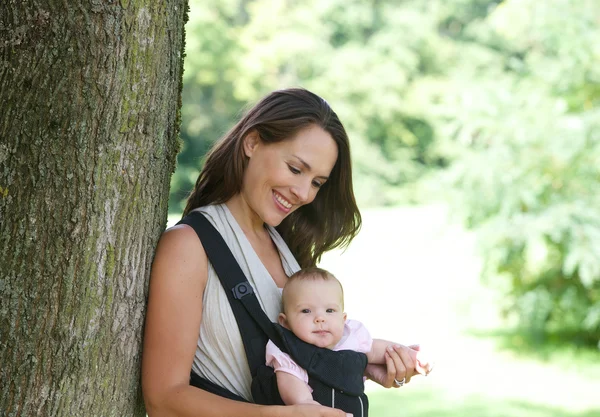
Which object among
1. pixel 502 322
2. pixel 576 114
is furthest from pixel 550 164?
pixel 502 322

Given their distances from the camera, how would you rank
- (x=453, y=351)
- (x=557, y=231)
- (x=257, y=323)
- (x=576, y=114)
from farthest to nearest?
(x=453, y=351), (x=576, y=114), (x=557, y=231), (x=257, y=323)

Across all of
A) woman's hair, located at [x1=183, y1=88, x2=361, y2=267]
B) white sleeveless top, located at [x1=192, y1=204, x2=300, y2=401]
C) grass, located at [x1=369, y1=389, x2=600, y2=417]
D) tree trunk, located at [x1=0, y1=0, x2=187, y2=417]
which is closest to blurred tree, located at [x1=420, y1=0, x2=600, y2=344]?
grass, located at [x1=369, y1=389, x2=600, y2=417]

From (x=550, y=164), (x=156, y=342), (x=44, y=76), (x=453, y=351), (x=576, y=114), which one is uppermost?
(x=576, y=114)

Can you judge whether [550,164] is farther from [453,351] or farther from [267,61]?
[267,61]

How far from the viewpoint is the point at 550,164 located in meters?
7.93

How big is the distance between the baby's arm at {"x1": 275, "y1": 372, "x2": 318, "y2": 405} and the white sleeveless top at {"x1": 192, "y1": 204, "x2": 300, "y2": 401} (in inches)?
5.1

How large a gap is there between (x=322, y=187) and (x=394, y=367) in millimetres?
669

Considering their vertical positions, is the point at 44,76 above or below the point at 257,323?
above

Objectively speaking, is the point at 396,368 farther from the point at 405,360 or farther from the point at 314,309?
the point at 314,309

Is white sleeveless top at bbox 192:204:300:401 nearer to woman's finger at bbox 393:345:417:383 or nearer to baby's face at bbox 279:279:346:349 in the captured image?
baby's face at bbox 279:279:346:349

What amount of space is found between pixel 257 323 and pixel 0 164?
0.77 m

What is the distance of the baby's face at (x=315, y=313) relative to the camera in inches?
87.3

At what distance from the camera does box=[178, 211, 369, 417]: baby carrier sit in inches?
83.7

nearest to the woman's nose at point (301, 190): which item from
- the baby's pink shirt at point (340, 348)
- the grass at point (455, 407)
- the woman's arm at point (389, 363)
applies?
the baby's pink shirt at point (340, 348)
